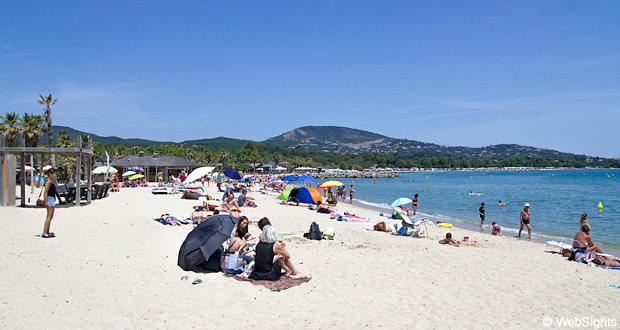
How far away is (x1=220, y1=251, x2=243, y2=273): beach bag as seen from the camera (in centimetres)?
666

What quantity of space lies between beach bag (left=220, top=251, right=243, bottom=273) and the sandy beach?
0.23 m

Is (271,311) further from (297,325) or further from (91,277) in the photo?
(91,277)

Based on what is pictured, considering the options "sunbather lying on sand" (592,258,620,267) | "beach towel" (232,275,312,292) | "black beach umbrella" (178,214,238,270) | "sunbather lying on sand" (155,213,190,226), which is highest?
"black beach umbrella" (178,214,238,270)

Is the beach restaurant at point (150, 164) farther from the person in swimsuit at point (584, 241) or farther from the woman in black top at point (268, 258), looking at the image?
the person in swimsuit at point (584, 241)

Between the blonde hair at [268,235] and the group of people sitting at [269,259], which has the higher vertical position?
the blonde hair at [268,235]

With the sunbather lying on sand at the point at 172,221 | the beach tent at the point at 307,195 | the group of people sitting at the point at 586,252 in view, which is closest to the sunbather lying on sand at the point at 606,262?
the group of people sitting at the point at 586,252

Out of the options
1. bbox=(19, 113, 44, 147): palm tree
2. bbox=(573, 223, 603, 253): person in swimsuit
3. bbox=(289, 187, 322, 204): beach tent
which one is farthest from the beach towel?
bbox=(19, 113, 44, 147): palm tree

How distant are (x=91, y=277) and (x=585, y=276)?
881cm

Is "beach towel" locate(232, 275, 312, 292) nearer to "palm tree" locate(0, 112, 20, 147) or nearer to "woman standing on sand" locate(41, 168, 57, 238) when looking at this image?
"woman standing on sand" locate(41, 168, 57, 238)

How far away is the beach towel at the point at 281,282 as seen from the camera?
238 inches

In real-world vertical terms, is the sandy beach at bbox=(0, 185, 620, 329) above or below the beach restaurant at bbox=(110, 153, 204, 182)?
below

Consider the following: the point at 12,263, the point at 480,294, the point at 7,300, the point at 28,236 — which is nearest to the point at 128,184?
the point at 28,236

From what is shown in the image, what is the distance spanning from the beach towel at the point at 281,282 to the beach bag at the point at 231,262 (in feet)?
0.76

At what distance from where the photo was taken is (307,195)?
1988cm
